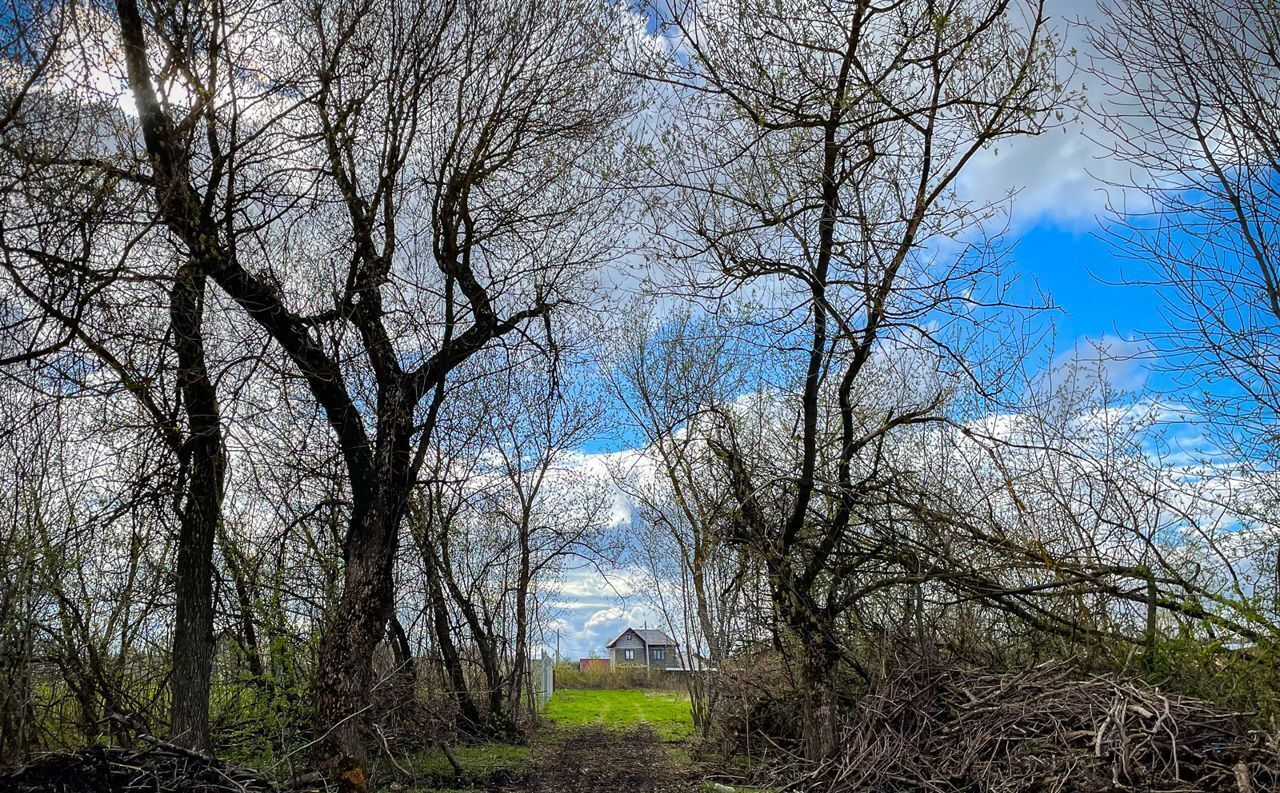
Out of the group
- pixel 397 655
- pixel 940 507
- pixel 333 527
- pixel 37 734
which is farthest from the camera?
pixel 397 655

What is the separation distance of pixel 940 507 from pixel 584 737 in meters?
10.0

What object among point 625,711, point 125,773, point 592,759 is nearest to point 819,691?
point 125,773

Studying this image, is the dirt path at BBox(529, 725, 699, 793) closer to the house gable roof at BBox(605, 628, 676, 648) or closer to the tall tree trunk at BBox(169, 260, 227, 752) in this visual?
the tall tree trunk at BBox(169, 260, 227, 752)

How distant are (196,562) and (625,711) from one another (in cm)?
1625

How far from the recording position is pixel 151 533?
699cm

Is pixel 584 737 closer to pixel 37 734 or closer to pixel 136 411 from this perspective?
pixel 37 734

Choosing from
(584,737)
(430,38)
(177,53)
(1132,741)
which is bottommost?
(584,737)

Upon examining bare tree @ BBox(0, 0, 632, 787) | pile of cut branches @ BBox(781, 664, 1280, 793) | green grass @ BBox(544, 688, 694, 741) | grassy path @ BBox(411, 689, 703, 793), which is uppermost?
bare tree @ BBox(0, 0, 632, 787)

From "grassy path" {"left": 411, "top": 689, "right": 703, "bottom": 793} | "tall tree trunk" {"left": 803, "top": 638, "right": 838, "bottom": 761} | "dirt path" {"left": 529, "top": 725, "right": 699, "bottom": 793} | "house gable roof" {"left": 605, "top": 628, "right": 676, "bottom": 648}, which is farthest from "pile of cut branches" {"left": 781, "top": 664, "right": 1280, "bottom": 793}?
"house gable roof" {"left": 605, "top": 628, "right": 676, "bottom": 648}

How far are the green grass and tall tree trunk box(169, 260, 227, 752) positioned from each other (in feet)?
28.8

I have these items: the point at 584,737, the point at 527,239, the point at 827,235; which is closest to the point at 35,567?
the point at 527,239

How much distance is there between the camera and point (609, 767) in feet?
34.8

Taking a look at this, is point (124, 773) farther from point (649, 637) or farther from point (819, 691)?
point (649, 637)

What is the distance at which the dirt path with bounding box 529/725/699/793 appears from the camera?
8836 mm
